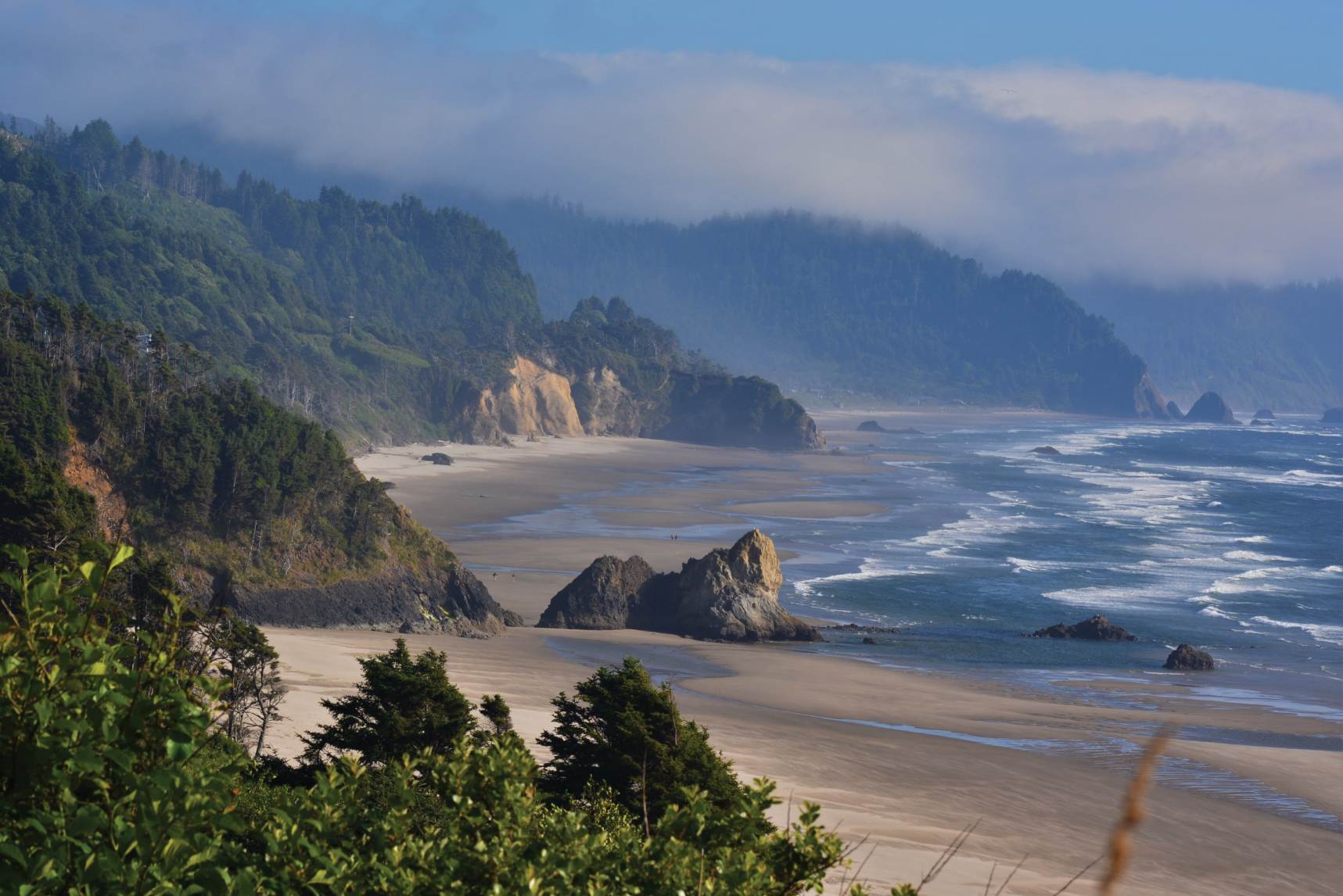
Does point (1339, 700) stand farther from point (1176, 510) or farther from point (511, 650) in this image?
point (1176, 510)

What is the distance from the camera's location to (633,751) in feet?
55.2

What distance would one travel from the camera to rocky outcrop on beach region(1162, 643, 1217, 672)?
39219mm

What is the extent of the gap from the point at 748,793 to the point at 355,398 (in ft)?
386

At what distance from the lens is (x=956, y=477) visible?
106 m

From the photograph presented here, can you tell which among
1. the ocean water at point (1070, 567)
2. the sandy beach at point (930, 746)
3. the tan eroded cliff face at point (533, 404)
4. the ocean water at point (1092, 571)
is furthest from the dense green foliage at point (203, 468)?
the tan eroded cliff face at point (533, 404)

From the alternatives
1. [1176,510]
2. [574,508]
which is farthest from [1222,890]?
[1176,510]

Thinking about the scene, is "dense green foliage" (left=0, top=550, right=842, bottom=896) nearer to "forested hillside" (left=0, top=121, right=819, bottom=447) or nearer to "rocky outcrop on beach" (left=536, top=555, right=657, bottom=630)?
"rocky outcrop on beach" (left=536, top=555, right=657, bottom=630)

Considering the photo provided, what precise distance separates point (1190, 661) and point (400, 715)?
109 ft

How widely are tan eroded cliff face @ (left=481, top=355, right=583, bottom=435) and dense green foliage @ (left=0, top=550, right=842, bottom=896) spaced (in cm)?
12262

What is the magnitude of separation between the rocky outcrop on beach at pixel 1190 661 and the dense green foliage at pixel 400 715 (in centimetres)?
3177

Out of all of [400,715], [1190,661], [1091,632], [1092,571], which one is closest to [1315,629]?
[1091,632]

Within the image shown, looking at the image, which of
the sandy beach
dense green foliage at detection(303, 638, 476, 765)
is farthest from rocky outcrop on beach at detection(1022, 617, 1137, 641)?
dense green foliage at detection(303, 638, 476, 765)

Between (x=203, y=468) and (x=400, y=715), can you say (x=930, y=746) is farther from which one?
(x=203, y=468)

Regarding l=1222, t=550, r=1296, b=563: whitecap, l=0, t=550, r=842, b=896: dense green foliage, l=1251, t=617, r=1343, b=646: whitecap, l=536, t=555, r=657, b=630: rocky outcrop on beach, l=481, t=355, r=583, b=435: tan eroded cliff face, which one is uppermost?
l=481, t=355, r=583, b=435: tan eroded cliff face
